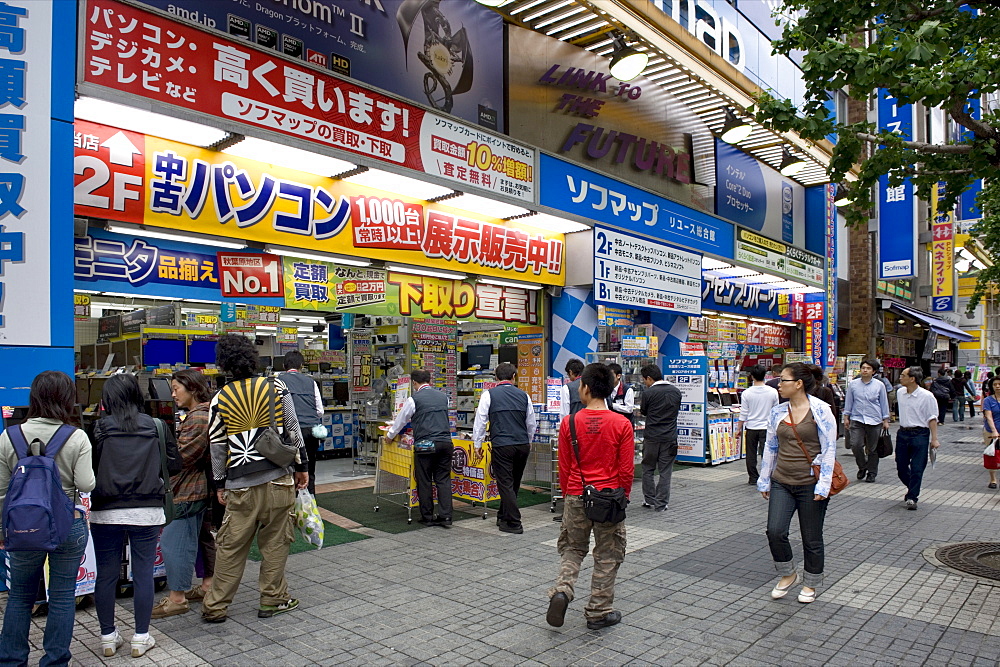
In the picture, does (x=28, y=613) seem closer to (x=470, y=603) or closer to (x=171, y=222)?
(x=470, y=603)

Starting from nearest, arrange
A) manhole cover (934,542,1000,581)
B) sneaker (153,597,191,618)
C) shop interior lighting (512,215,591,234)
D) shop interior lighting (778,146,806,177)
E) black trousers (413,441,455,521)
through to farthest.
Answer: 1. sneaker (153,597,191,618)
2. manhole cover (934,542,1000,581)
3. black trousers (413,441,455,521)
4. shop interior lighting (512,215,591,234)
5. shop interior lighting (778,146,806,177)

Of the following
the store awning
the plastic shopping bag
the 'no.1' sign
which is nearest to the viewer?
the plastic shopping bag

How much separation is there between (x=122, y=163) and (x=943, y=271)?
26233 mm

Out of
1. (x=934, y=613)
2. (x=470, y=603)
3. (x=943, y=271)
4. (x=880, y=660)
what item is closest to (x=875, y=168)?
(x=934, y=613)

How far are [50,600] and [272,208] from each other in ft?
17.7

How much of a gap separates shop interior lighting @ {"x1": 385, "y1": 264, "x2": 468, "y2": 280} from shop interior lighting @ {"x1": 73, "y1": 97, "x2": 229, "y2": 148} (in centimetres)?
315

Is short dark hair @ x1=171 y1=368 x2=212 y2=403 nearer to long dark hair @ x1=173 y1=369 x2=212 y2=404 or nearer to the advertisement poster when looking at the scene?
long dark hair @ x1=173 y1=369 x2=212 y2=404

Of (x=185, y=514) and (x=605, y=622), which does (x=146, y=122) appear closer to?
(x=185, y=514)

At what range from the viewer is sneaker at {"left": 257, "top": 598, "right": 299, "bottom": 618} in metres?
4.52

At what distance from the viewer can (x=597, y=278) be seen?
11000 millimetres

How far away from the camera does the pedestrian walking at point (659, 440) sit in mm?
8047

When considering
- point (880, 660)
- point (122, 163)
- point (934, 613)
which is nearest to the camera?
point (880, 660)

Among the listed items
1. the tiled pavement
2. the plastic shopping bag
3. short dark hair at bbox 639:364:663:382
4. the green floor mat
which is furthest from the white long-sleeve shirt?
the plastic shopping bag

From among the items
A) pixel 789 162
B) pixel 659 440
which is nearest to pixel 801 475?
pixel 659 440
